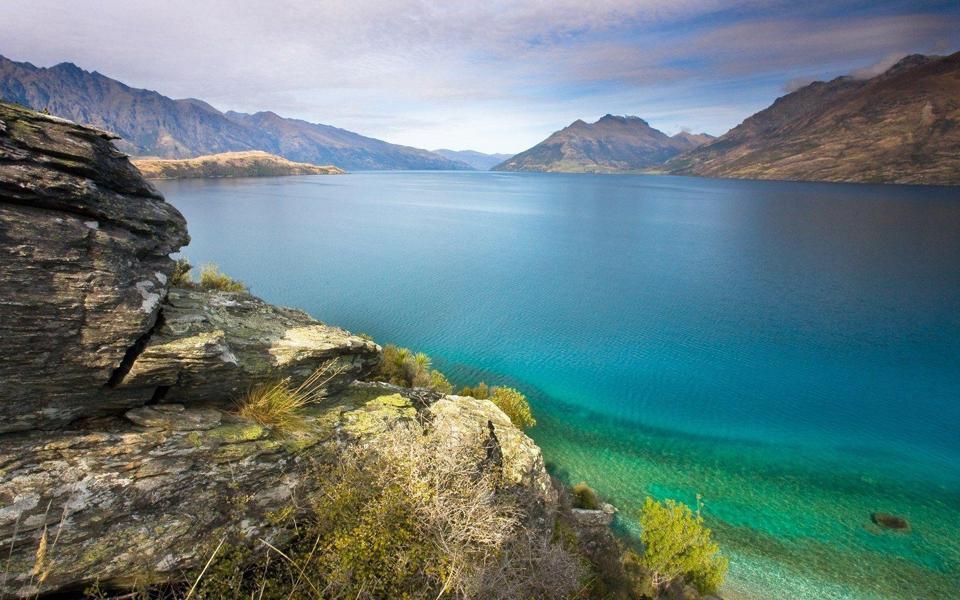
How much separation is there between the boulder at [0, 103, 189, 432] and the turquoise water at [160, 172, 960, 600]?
76.6ft

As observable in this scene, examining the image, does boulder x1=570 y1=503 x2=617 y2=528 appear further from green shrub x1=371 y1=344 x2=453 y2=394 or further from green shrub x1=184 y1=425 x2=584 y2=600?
green shrub x1=184 y1=425 x2=584 y2=600

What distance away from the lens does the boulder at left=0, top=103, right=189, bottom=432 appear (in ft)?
25.0

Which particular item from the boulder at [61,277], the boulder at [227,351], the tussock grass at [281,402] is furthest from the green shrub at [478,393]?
the boulder at [61,277]

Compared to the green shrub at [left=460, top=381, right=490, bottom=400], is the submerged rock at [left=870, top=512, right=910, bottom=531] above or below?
below

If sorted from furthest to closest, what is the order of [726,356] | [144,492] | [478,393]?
[726,356] < [478,393] < [144,492]

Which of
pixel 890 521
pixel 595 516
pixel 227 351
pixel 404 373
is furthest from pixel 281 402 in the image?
pixel 890 521

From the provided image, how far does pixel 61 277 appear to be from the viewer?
8.05 meters

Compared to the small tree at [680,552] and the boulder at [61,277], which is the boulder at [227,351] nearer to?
the boulder at [61,277]

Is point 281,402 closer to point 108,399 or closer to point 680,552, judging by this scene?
point 108,399

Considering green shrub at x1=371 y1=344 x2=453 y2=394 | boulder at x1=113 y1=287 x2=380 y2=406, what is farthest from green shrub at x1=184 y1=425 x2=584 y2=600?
green shrub at x1=371 y1=344 x2=453 y2=394

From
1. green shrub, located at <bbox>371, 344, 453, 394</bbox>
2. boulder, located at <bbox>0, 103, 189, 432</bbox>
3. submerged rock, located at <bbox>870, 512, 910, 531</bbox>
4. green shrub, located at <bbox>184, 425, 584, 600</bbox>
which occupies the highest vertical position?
boulder, located at <bbox>0, 103, 189, 432</bbox>

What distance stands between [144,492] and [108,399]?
2.23m

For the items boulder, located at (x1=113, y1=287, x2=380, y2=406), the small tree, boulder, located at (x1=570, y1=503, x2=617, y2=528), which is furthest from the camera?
boulder, located at (x1=570, y1=503, x2=617, y2=528)

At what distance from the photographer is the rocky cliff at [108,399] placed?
7281 mm
